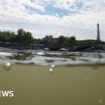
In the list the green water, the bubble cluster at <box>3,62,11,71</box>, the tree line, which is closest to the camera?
the tree line

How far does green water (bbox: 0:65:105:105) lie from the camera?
15.5ft

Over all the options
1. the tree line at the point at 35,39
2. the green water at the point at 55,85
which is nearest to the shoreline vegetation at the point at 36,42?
the tree line at the point at 35,39

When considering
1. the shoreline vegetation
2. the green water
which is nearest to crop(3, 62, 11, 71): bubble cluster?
the green water

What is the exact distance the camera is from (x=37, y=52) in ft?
13.1

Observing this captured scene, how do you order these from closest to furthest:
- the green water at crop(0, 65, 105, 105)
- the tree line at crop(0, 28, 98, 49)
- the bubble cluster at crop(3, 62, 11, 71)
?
1. the tree line at crop(0, 28, 98, 49)
2. the bubble cluster at crop(3, 62, 11, 71)
3. the green water at crop(0, 65, 105, 105)

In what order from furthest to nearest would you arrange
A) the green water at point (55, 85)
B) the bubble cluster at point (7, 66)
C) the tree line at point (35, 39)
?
the green water at point (55, 85)
the bubble cluster at point (7, 66)
the tree line at point (35, 39)

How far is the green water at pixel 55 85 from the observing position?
185 inches

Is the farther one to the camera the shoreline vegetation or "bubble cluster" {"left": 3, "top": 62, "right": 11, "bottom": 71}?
"bubble cluster" {"left": 3, "top": 62, "right": 11, "bottom": 71}

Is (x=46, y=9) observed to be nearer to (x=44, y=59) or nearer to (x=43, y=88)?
(x=44, y=59)

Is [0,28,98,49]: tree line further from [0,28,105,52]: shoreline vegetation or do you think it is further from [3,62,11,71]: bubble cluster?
[3,62,11,71]: bubble cluster

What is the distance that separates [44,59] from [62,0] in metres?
1.05

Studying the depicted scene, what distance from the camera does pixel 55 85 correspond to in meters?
5.19

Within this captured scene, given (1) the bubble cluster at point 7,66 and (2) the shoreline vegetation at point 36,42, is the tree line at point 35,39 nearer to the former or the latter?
(2) the shoreline vegetation at point 36,42

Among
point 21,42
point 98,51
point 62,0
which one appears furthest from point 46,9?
point 98,51
